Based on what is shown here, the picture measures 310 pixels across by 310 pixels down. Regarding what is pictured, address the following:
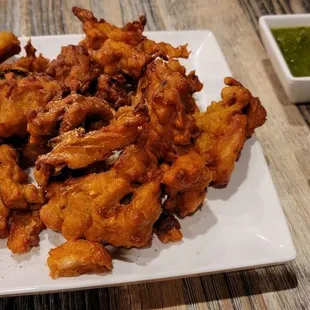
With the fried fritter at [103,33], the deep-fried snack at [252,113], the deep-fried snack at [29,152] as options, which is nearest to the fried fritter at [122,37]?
the fried fritter at [103,33]

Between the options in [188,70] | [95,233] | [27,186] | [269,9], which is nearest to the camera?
[95,233]

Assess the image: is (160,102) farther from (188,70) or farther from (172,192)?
(188,70)

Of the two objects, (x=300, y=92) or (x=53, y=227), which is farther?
(x=300, y=92)

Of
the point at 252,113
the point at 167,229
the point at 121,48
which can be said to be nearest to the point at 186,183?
the point at 167,229

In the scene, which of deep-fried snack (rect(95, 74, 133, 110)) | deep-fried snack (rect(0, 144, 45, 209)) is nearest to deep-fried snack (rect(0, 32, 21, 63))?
deep-fried snack (rect(95, 74, 133, 110))

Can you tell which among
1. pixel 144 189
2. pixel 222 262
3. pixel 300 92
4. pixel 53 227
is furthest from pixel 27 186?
pixel 300 92

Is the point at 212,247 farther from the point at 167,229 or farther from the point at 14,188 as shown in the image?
the point at 14,188
